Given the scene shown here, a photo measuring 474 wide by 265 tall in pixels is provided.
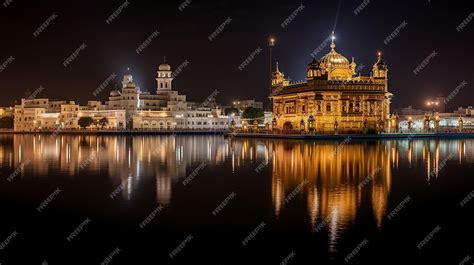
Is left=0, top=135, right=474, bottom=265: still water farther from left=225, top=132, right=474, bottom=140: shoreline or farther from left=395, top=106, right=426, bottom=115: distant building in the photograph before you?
left=395, top=106, right=426, bottom=115: distant building

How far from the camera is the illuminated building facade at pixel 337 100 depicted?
4697 centimetres

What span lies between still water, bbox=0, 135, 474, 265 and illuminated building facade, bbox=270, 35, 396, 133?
1147 inches

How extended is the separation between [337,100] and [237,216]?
38.3 metres

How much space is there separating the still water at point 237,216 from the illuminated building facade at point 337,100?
2914 cm

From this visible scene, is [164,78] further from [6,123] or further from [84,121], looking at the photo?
[6,123]

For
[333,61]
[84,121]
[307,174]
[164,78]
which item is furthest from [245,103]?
[307,174]

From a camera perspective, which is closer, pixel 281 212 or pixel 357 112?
pixel 281 212

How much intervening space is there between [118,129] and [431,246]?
73306 millimetres

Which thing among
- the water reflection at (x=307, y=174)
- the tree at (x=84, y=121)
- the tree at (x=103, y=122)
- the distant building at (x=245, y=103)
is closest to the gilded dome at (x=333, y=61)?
the water reflection at (x=307, y=174)

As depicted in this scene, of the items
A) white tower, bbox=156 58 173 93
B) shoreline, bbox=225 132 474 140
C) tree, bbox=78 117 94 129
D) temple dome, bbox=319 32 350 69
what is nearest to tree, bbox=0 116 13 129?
tree, bbox=78 117 94 129

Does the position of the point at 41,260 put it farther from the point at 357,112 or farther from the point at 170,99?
the point at 170,99

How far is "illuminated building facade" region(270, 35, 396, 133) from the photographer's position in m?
47.0

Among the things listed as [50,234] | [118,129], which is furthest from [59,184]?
[118,129]

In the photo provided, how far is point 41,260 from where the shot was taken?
25.8ft
